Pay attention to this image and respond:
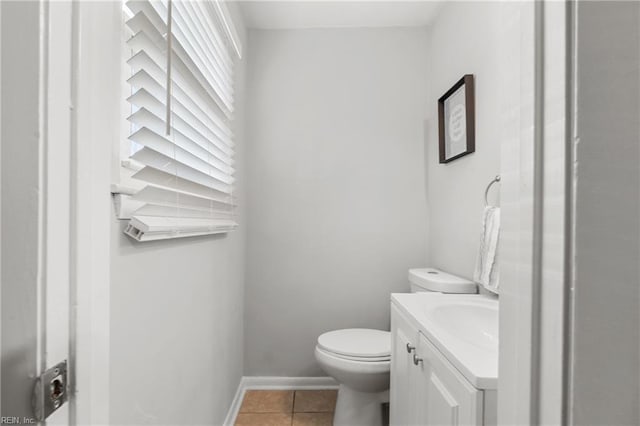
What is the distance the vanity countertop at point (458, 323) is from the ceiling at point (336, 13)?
5.56 feet

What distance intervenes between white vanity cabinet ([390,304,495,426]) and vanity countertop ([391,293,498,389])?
0.03 m

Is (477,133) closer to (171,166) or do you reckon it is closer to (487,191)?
(487,191)

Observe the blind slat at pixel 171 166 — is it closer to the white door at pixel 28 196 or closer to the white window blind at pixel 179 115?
the white window blind at pixel 179 115

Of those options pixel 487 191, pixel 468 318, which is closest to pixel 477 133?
pixel 487 191

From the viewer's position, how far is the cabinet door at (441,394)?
70 centimetres

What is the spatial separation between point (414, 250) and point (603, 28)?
72.1 inches

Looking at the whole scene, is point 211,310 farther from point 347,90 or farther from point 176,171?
point 347,90

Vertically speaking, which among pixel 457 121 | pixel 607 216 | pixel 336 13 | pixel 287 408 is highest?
pixel 336 13

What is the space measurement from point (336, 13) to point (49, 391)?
2.19 meters

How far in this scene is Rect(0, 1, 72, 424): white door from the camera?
32 cm

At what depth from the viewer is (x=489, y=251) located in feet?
4.17

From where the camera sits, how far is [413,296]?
1344 millimetres

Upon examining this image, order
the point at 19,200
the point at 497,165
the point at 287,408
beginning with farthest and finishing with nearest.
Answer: the point at 287,408
the point at 497,165
the point at 19,200

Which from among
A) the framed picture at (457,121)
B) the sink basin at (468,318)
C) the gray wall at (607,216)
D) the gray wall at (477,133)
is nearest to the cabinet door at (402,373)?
the sink basin at (468,318)
